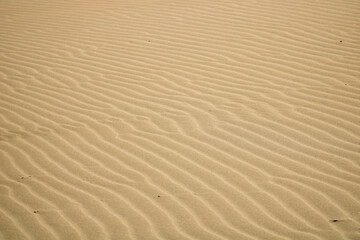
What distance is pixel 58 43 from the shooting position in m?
6.74

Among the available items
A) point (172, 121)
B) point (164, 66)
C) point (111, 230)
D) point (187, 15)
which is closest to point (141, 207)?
point (111, 230)

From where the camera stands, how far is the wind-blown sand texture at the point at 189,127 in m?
2.95

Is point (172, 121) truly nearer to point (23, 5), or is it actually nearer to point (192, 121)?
point (192, 121)

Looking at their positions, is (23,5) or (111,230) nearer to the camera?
(111,230)

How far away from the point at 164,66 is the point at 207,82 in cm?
82

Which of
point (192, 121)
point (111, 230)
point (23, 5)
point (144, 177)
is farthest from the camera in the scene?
point (23, 5)

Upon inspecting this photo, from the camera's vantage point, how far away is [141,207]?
121 inches

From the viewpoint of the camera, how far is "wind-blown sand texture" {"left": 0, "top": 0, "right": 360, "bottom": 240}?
2.95 m

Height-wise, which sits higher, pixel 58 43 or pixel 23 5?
pixel 23 5

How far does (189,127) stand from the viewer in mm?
4074

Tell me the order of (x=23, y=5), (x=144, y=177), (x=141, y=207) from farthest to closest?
(x=23, y=5) → (x=144, y=177) → (x=141, y=207)

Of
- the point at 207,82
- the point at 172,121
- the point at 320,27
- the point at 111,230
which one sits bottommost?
the point at 111,230

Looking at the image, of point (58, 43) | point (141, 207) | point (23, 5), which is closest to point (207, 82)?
point (141, 207)

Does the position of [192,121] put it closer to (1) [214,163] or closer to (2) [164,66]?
(1) [214,163]
